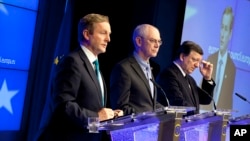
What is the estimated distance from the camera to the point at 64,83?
250 cm

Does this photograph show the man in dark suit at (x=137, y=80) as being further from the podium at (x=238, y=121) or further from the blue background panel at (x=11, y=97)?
the blue background panel at (x=11, y=97)

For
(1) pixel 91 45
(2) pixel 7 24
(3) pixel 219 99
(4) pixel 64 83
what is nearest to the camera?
(4) pixel 64 83

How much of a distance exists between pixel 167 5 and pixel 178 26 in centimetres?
26

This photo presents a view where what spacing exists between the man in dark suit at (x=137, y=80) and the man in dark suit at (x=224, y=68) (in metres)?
2.39

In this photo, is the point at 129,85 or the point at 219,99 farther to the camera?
the point at 219,99

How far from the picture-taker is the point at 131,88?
3070 millimetres

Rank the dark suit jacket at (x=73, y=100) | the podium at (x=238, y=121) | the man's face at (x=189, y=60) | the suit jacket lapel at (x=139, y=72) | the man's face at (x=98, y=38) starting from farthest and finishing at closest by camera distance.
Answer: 1. the man's face at (x=189, y=60)
2. the suit jacket lapel at (x=139, y=72)
3. the podium at (x=238, y=121)
4. the man's face at (x=98, y=38)
5. the dark suit jacket at (x=73, y=100)

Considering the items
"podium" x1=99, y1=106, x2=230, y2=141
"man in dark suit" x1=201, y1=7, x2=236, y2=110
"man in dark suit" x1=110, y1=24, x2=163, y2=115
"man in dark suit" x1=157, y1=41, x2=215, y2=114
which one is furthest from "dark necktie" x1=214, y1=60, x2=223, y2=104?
"podium" x1=99, y1=106, x2=230, y2=141

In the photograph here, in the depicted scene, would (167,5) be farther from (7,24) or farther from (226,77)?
(7,24)

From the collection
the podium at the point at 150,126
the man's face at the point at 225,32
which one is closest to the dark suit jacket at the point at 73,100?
the podium at the point at 150,126

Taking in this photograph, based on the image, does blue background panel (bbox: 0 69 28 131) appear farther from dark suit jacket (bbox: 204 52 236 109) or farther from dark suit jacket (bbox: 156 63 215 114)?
dark suit jacket (bbox: 204 52 236 109)

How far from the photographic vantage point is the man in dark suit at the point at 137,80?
2.99 m

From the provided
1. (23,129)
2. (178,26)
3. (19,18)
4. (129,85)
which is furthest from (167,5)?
(129,85)

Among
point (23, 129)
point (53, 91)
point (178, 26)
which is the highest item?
point (178, 26)
